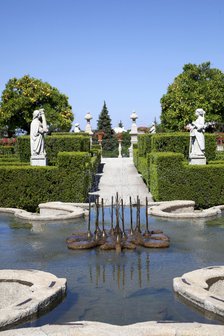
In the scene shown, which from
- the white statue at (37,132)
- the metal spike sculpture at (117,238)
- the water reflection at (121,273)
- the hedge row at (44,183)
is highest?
the white statue at (37,132)

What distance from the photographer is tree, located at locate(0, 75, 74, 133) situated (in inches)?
1682

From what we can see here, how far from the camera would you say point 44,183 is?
15.1 meters

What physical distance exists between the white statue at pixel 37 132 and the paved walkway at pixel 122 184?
2.95 m

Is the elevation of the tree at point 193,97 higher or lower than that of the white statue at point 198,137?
higher

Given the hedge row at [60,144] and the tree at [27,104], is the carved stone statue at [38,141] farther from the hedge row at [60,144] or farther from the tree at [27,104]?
the tree at [27,104]

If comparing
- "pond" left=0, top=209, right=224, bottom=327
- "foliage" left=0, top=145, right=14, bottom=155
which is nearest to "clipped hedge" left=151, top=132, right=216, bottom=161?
"pond" left=0, top=209, right=224, bottom=327

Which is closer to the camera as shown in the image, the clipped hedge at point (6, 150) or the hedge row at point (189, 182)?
the hedge row at point (189, 182)

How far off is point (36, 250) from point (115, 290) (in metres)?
2.82

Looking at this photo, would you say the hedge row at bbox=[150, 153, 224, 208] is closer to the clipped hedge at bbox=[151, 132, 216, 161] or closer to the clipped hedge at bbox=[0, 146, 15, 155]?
the clipped hedge at bbox=[151, 132, 216, 161]

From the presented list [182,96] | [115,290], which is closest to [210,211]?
[115,290]

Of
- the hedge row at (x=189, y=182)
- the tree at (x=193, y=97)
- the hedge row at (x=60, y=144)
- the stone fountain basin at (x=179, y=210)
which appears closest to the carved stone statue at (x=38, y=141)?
the hedge row at (x=60, y=144)

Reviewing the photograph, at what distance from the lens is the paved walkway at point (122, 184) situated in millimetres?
17203

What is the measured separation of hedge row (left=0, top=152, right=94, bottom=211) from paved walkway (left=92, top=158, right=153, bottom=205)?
127 centimetres

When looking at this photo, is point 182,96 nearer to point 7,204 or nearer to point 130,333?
point 7,204
